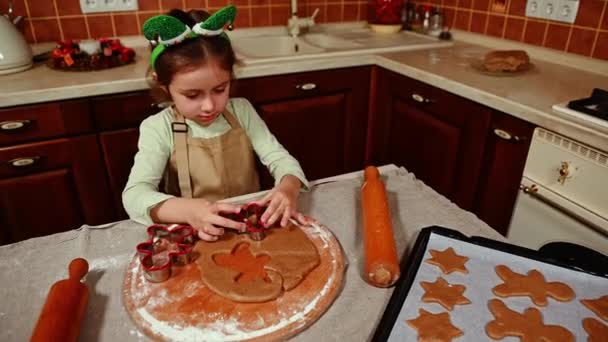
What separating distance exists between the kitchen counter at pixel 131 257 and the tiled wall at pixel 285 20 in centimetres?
107

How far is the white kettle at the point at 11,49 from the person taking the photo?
142 centimetres

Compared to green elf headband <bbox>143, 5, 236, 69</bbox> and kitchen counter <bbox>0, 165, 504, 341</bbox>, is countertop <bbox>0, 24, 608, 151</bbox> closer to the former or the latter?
kitchen counter <bbox>0, 165, 504, 341</bbox>

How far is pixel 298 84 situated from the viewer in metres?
1.71

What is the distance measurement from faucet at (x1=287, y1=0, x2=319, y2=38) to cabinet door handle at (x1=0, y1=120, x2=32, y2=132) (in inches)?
46.7

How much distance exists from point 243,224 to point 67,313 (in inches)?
10.9

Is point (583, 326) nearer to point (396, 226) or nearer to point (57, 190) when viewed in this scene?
point (396, 226)

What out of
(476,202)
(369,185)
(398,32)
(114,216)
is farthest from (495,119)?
(114,216)

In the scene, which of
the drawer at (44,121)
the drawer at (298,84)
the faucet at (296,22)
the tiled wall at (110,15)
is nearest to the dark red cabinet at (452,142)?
the drawer at (298,84)

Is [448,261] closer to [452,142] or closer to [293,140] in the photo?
[452,142]

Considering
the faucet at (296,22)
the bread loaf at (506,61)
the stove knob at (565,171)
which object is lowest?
the stove knob at (565,171)

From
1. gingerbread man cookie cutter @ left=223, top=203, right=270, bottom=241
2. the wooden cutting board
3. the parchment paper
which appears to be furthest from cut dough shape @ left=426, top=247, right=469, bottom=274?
gingerbread man cookie cutter @ left=223, top=203, right=270, bottom=241

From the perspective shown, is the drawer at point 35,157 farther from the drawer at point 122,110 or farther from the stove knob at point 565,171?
the stove knob at point 565,171

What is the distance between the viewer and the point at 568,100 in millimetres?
1264

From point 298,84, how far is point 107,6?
0.85 metres
